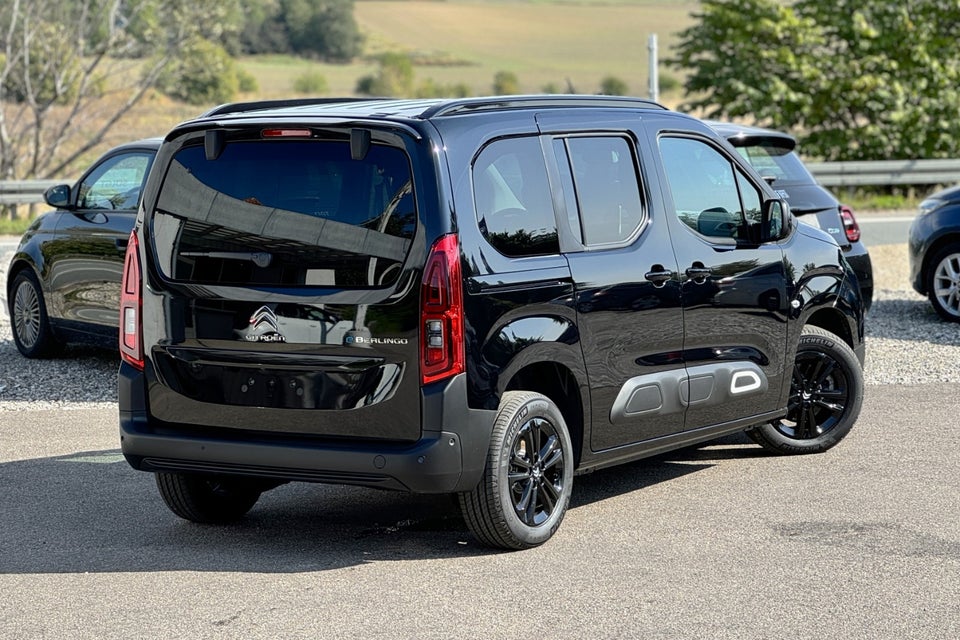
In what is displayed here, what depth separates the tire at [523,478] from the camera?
612 centimetres

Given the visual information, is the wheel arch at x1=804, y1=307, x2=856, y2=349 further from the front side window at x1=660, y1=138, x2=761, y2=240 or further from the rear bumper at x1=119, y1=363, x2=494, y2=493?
the rear bumper at x1=119, y1=363, x2=494, y2=493

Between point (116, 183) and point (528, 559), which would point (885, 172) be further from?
point (528, 559)

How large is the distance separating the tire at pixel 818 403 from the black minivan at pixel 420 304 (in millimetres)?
1212

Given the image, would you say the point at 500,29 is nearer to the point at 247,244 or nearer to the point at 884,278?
the point at 884,278

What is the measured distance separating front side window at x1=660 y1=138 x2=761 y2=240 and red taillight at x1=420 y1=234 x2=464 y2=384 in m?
1.71

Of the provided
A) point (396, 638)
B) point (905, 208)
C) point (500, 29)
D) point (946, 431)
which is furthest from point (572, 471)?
point (500, 29)

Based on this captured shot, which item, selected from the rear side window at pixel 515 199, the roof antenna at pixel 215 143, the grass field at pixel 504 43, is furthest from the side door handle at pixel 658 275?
the grass field at pixel 504 43

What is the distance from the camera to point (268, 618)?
5.39m

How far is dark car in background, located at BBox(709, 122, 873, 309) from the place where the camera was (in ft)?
37.8

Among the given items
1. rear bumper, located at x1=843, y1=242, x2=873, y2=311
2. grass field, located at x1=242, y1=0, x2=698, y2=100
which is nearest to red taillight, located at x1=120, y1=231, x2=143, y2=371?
rear bumper, located at x1=843, y1=242, x2=873, y2=311

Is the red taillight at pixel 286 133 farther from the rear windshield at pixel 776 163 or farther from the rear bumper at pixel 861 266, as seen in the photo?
the rear bumper at pixel 861 266

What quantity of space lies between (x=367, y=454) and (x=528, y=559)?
2.74ft

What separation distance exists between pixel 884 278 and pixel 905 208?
7098mm

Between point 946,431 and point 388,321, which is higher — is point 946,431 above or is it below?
below
